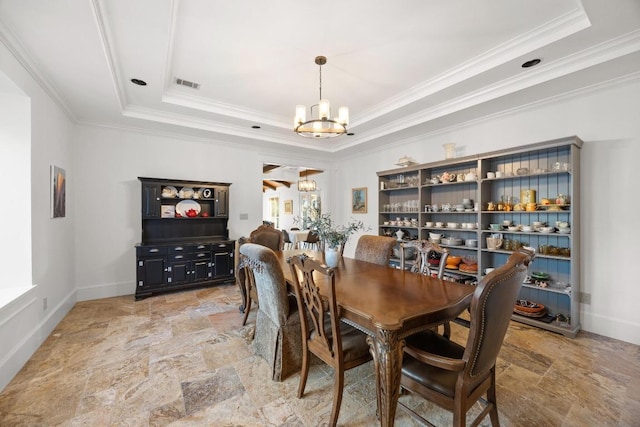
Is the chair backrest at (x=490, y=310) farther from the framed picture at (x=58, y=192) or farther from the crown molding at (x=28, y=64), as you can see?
the framed picture at (x=58, y=192)

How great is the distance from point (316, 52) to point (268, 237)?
2367 millimetres

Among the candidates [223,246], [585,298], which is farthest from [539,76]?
[223,246]

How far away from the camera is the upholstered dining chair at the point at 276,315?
208 centimetres

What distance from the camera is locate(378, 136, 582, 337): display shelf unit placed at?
3.00 meters

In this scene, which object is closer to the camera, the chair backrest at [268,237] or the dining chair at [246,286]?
the dining chair at [246,286]

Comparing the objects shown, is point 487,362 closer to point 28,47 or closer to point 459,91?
point 459,91

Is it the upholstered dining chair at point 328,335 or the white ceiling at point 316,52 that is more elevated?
the white ceiling at point 316,52

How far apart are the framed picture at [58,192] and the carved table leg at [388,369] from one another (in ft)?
12.4

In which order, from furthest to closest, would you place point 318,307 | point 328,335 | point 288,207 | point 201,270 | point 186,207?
point 288,207 → point 186,207 → point 201,270 → point 328,335 → point 318,307

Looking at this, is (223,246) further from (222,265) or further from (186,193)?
(186,193)

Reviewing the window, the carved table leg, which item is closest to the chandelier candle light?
the carved table leg

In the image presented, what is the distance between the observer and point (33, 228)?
2.64m

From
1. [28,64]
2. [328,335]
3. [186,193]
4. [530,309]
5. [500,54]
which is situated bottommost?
[530,309]

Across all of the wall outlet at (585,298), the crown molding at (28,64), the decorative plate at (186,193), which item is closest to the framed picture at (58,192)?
the crown molding at (28,64)
